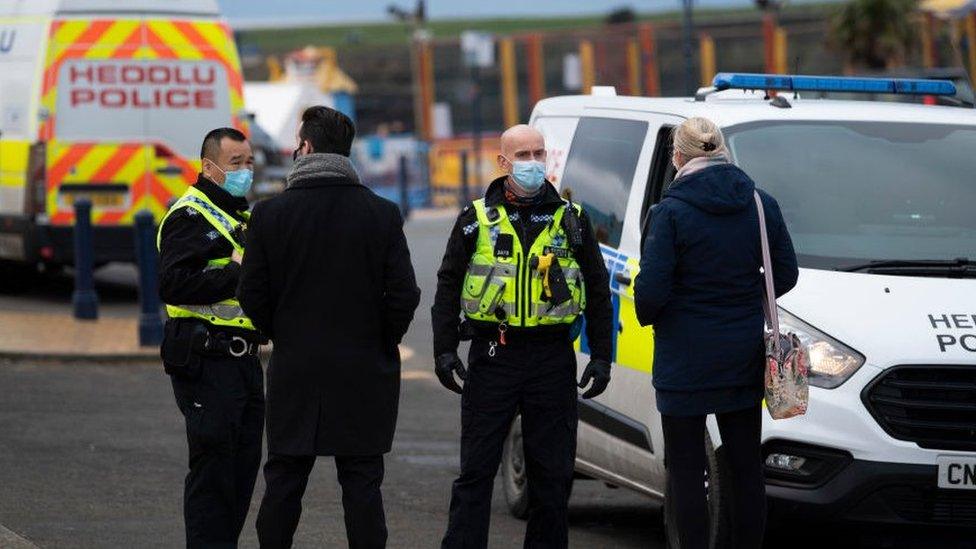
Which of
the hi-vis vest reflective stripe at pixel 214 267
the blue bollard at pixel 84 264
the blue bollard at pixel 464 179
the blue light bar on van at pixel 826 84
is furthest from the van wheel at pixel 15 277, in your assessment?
the blue bollard at pixel 464 179

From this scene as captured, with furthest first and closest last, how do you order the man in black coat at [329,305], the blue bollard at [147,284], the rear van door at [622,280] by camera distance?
the blue bollard at [147,284] < the rear van door at [622,280] < the man in black coat at [329,305]

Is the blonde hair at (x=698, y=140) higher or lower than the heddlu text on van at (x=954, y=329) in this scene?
higher

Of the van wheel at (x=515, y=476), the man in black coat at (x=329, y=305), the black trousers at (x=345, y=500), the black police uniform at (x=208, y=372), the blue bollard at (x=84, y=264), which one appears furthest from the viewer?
the blue bollard at (x=84, y=264)

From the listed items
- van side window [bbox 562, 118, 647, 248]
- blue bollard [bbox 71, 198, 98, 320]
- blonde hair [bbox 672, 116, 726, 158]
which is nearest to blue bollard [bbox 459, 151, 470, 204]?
blue bollard [bbox 71, 198, 98, 320]

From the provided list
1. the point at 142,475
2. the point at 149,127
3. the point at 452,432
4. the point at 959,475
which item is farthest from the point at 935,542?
the point at 149,127

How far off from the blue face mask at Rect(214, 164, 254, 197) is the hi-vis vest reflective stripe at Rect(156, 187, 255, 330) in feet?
0.31

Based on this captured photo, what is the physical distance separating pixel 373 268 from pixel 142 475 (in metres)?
3.78

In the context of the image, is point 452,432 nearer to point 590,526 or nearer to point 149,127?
point 590,526

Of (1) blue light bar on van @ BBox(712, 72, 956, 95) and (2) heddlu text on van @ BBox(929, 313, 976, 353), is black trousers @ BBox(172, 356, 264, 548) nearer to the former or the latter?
(2) heddlu text on van @ BBox(929, 313, 976, 353)

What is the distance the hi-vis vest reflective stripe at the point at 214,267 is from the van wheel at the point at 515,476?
7.84 feet

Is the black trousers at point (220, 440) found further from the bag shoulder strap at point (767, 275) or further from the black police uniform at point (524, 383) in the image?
the bag shoulder strap at point (767, 275)

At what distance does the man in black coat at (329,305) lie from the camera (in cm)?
616

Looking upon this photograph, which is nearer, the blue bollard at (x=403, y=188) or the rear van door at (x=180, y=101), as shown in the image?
the rear van door at (x=180, y=101)

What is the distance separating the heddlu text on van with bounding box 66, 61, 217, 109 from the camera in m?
16.5
